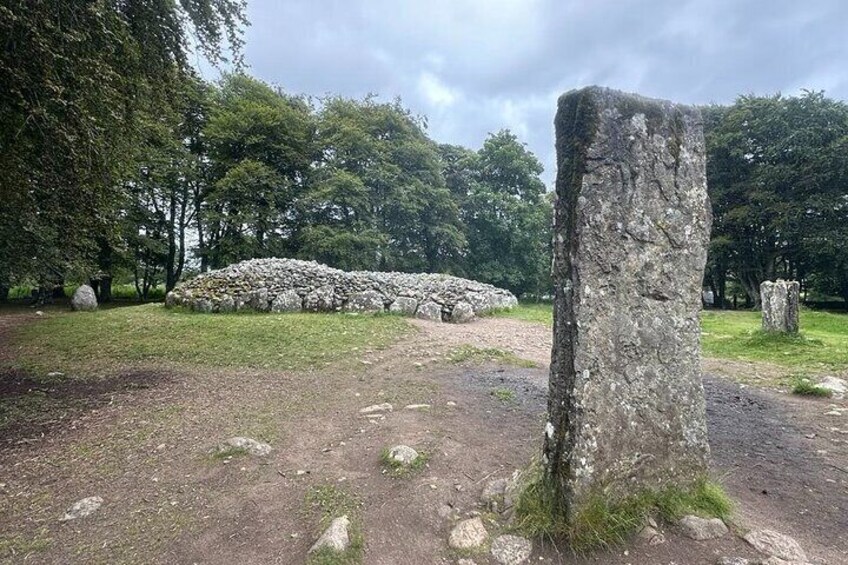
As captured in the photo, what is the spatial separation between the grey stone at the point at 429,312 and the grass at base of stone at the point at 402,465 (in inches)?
356

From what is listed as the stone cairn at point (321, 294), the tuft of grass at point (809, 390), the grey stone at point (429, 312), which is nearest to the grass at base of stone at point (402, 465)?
the tuft of grass at point (809, 390)

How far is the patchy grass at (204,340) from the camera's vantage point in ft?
26.1

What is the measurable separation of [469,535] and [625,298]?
6.37 ft

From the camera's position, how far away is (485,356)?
851 centimetres

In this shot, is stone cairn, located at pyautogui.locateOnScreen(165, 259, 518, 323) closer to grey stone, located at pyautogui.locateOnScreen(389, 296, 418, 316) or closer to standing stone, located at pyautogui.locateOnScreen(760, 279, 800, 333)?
grey stone, located at pyautogui.locateOnScreen(389, 296, 418, 316)

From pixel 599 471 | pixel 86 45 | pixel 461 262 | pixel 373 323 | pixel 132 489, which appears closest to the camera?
pixel 599 471

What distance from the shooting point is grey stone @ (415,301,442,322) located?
13.2 metres

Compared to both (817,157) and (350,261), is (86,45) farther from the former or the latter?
(817,157)

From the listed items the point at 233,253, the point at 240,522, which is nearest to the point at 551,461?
the point at 240,522

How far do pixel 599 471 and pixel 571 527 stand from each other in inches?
15.7

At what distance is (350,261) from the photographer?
24.5 metres

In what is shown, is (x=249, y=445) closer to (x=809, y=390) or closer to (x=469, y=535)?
(x=469, y=535)

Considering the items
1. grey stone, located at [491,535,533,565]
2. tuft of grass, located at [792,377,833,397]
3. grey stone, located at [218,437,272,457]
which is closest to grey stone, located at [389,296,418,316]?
grey stone, located at [218,437,272,457]

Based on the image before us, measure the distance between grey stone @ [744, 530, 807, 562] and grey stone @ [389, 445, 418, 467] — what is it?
2.44 m
